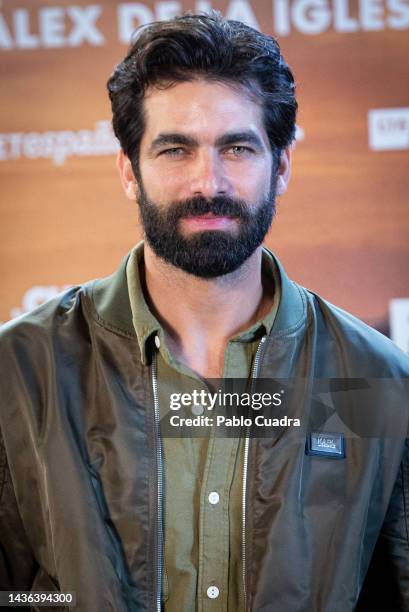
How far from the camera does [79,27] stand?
2363 millimetres

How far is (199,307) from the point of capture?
1.63 metres

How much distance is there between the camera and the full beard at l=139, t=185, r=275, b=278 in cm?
155

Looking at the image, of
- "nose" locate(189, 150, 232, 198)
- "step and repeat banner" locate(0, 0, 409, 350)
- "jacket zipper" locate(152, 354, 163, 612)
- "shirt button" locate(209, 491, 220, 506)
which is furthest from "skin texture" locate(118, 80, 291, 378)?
"step and repeat banner" locate(0, 0, 409, 350)

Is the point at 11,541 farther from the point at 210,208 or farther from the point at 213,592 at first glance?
the point at 210,208

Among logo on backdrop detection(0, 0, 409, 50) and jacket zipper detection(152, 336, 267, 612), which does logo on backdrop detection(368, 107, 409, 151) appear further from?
jacket zipper detection(152, 336, 267, 612)

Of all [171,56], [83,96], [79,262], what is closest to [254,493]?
[171,56]

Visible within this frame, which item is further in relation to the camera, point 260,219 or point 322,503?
point 260,219

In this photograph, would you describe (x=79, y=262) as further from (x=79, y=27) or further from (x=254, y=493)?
(x=254, y=493)

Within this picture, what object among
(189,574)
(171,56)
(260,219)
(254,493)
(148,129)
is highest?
(171,56)

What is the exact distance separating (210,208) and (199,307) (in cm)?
20

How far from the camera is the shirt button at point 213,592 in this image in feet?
4.77

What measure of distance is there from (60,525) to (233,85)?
0.83 metres

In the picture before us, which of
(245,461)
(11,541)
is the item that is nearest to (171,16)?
(245,461)

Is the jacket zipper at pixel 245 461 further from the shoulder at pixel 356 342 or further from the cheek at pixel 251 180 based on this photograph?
the cheek at pixel 251 180
